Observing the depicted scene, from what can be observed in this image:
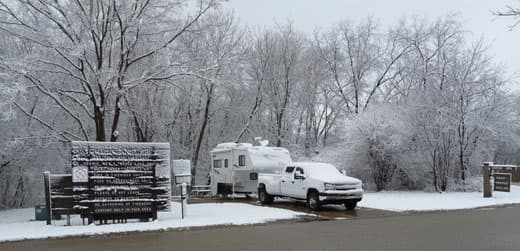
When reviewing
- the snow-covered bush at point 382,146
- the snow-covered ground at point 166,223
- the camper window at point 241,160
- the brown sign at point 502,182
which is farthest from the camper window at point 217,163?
the brown sign at point 502,182

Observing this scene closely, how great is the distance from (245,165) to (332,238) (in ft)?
42.0

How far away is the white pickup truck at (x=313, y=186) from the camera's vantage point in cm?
1815

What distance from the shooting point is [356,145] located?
28250 mm

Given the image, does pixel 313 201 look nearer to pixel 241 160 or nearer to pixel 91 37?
pixel 241 160

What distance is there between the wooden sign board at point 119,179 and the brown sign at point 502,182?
16.4 metres

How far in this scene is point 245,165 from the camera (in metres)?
24.2

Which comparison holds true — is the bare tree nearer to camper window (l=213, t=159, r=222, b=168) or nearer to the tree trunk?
camper window (l=213, t=159, r=222, b=168)

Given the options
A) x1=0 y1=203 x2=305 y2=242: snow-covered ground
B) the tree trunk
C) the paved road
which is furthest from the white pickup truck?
the tree trunk

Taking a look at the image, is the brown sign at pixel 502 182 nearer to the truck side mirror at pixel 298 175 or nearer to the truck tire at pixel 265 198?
the truck side mirror at pixel 298 175

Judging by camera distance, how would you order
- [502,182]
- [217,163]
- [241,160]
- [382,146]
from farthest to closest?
[382,146] → [217,163] → [241,160] → [502,182]

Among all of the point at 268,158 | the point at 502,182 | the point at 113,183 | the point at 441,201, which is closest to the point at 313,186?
the point at 268,158

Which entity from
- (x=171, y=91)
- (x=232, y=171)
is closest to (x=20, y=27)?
(x=232, y=171)

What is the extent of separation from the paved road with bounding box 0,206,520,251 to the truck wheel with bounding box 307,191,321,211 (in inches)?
124

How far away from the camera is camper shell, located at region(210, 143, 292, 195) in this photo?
24.0 meters
